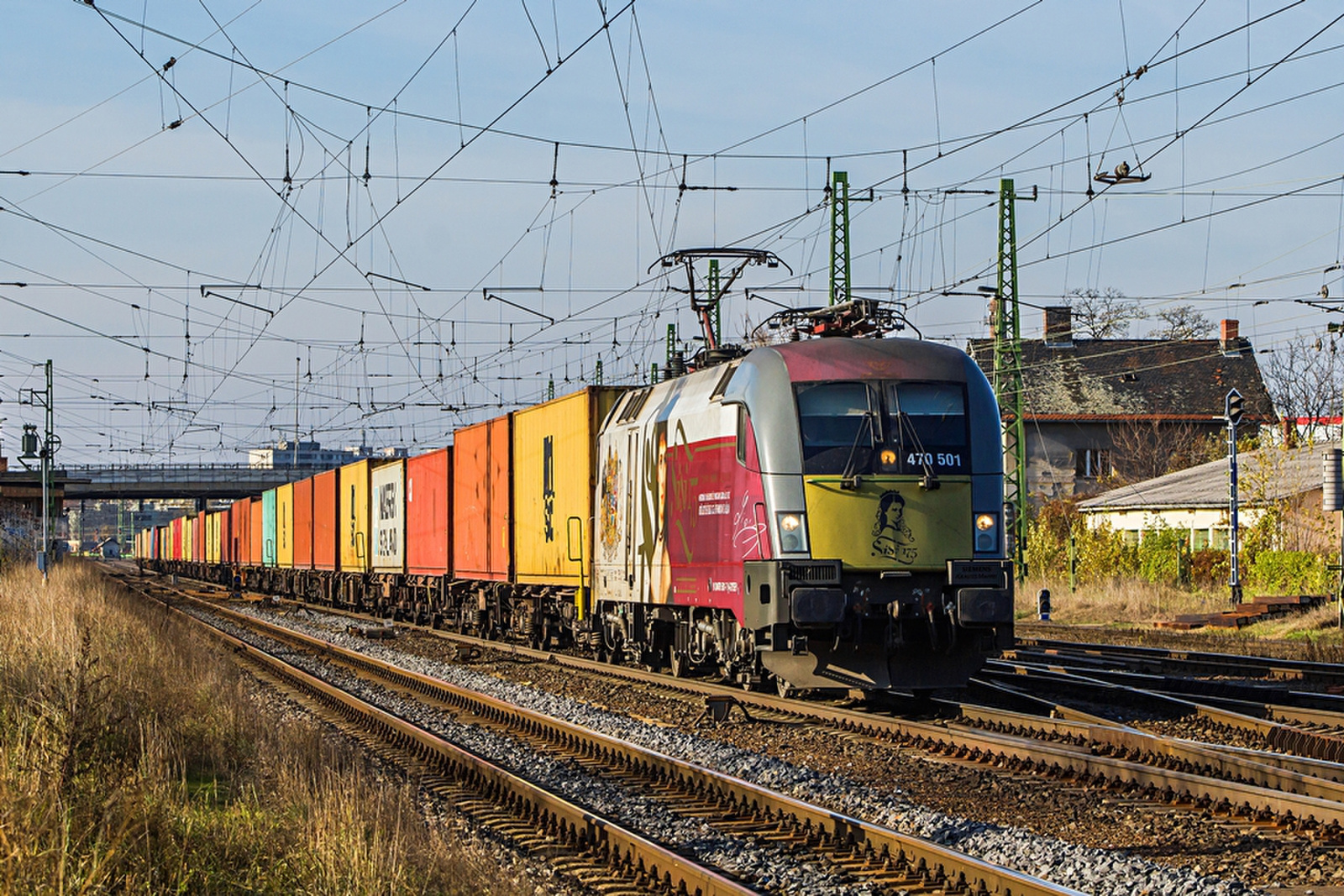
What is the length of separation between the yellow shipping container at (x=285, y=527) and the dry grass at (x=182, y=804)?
34.9 metres

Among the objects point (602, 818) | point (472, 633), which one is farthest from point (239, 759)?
point (472, 633)

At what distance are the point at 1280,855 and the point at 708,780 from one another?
3.83 meters

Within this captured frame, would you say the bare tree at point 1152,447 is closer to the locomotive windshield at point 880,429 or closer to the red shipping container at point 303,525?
the red shipping container at point 303,525

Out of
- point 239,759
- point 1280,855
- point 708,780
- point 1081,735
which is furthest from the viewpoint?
point 1081,735

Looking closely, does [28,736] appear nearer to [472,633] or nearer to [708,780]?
[708,780]

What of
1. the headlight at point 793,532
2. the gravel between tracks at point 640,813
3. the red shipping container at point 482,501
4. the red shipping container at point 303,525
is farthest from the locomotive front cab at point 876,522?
the red shipping container at point 303,525

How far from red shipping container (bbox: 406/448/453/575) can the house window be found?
32291 mm

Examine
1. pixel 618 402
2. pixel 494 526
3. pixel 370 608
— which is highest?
pixel 618 402

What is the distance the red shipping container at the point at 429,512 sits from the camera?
93.1 ft

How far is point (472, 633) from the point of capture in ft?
92.6

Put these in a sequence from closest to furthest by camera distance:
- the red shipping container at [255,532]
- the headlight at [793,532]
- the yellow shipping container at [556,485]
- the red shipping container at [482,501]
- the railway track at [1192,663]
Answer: the headlight at [793,532] → the railway track at [1192,663] → the yellow shipping container at [556,485] → the red shipping container at [482,501] → the red shipping container at [255,532]

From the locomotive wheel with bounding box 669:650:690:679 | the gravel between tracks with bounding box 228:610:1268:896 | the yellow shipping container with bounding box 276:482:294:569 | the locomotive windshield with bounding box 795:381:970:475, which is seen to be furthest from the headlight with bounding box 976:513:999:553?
the yellow shipping container with bounding box 276:482:294:569

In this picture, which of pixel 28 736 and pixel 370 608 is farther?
pixel 370 608

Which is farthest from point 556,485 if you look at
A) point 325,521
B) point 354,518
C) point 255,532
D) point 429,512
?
point 255,532
